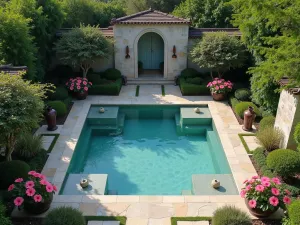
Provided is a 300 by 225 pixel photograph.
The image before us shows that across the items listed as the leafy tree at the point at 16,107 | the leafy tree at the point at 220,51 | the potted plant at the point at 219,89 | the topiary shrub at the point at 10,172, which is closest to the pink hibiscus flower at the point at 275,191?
the leafy tree at the point at 16,107

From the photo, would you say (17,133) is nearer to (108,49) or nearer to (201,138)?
(201,138)

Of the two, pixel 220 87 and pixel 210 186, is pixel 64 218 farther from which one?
pixel 220 87

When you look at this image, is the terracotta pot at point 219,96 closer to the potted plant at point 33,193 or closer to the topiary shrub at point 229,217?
the topiary shrub at point 229,217

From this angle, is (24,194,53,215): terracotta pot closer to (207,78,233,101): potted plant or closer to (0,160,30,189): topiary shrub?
(0,160,30,189): topiary shrub

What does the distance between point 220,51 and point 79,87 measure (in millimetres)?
8985

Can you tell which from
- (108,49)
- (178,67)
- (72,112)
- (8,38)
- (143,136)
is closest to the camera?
(8,38)

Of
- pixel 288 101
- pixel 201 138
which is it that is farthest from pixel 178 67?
pixel 288 101

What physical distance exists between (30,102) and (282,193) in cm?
904

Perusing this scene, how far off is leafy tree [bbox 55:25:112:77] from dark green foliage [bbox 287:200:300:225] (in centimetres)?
1504

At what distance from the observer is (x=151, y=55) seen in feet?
86.0

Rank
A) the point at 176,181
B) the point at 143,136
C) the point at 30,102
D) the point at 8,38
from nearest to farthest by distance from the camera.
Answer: the point at 30,102 → the point at 176,181 → the point at 8,38 → the point at 143,136

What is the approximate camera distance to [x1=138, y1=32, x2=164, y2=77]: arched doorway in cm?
2552

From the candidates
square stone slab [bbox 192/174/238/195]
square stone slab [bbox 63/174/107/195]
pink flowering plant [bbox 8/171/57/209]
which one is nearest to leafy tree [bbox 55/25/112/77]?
square stone slab [bbox 63/174/107/195]

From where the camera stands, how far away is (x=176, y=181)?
46.2 ft
